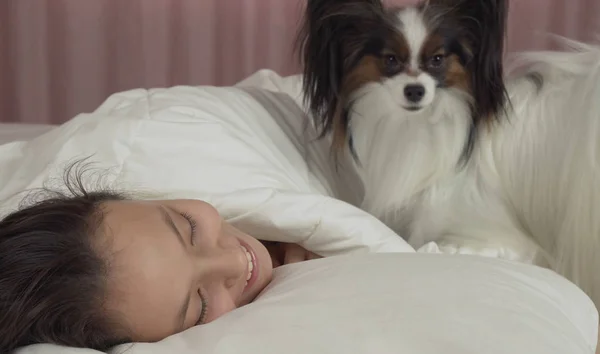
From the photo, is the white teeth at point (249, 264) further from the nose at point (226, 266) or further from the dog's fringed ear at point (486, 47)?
the dog's fringed ear at point (486, 47)

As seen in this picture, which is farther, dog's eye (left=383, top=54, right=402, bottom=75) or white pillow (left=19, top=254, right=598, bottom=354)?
dog's eye (left=383, top=54, right=402, bottom=75)

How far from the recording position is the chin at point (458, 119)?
4.97 ft

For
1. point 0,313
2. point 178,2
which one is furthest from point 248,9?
point 0,313

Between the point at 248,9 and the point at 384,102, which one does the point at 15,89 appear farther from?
the point at 384,102

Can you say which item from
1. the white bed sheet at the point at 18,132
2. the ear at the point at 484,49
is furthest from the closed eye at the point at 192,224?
the white bed sheet at the point at 18,132

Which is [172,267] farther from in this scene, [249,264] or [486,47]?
[486,47]

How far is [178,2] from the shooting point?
8.86 ft

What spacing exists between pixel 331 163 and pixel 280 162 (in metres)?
0.21

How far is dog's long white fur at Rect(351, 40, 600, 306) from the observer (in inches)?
58.1

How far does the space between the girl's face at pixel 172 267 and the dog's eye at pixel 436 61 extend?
0.70m

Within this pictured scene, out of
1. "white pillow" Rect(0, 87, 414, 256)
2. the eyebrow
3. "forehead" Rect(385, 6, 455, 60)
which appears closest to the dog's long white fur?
"forehead" Rect(385, 6, 455, 60)

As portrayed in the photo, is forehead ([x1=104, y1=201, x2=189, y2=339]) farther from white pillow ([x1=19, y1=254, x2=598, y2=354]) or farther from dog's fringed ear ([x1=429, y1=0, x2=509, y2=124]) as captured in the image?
dog's fringed ear ([x1=429, y1=0, x2=509, y2=124])

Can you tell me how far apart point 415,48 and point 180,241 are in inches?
31.9

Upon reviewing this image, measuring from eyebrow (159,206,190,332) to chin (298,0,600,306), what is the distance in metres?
0.73
